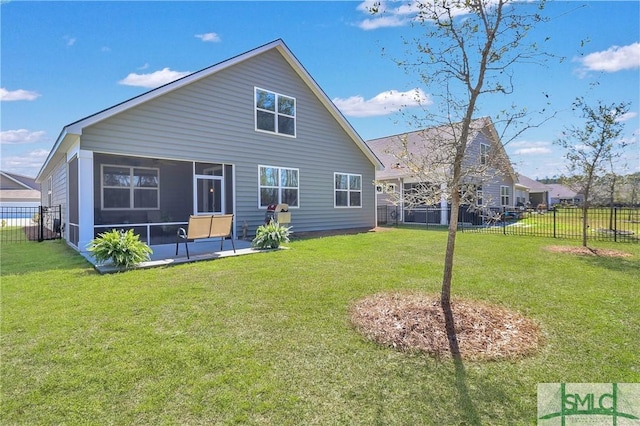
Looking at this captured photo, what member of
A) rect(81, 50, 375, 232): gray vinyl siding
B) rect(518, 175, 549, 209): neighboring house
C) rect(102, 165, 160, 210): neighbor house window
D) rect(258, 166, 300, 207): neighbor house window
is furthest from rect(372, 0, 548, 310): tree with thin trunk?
rect(518, 175, 549, 209): neighboring house

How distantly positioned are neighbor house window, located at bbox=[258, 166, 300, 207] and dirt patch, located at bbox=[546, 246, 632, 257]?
8613mm

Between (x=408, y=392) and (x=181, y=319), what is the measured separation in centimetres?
276

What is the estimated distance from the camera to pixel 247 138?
38.4 ft

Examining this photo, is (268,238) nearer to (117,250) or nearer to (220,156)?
(117,250)

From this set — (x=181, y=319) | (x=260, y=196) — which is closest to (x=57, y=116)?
(x=260, y=196)

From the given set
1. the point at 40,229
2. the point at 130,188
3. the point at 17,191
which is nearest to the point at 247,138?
the point at 130,188

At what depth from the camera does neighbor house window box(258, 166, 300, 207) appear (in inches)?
480

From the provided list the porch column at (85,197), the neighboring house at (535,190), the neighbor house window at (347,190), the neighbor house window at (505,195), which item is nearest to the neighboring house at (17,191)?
the porch column at (85,197)

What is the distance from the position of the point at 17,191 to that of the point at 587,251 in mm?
50272

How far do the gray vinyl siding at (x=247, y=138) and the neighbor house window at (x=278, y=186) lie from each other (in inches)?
9.5

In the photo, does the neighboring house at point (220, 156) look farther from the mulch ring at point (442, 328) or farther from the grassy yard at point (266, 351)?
the mulch ring at point (442, 328)

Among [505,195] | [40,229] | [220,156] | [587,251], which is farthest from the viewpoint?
[505,195]

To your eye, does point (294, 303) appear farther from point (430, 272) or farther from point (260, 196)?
point (260, 196)

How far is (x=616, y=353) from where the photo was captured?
310 cm
